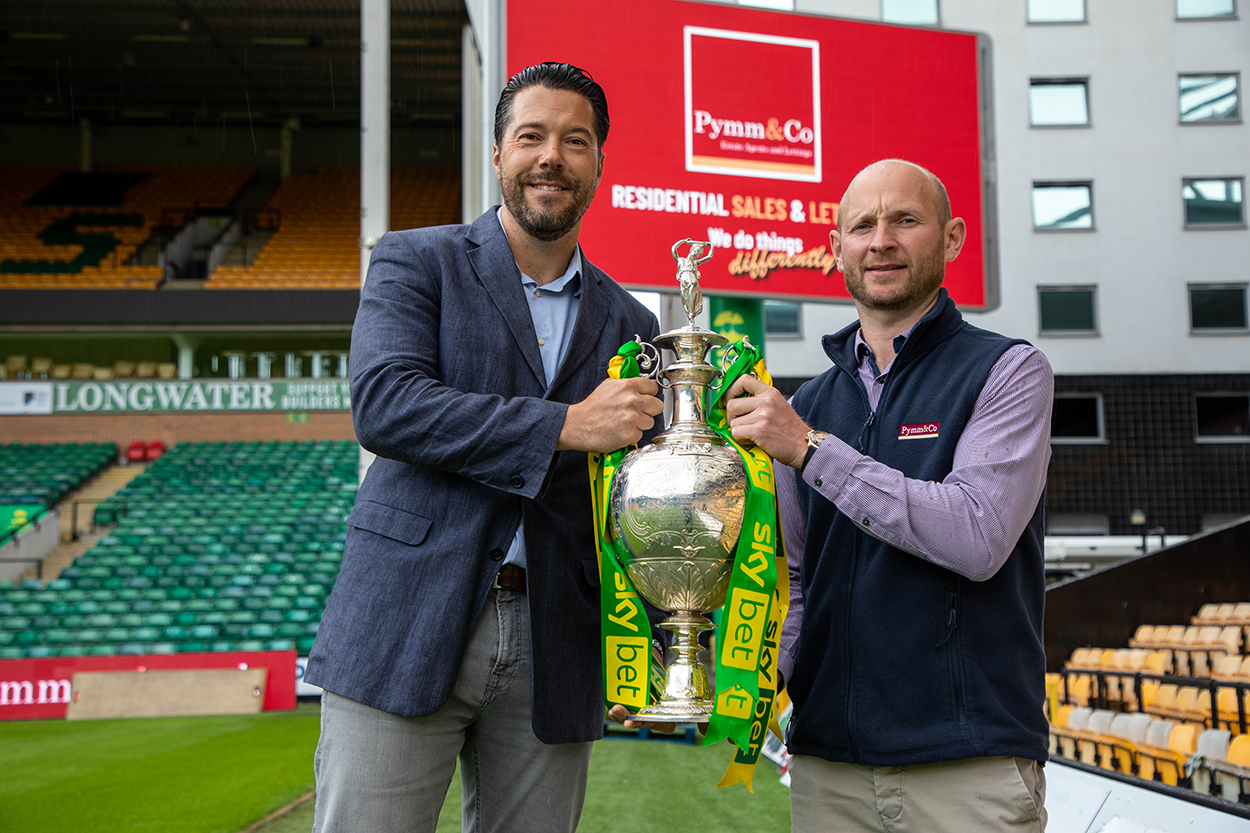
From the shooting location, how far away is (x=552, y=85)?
1613 millimetres

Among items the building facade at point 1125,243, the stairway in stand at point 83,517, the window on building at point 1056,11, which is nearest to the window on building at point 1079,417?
the building facade at point 1125,243

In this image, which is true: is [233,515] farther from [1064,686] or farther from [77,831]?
[1064,686]

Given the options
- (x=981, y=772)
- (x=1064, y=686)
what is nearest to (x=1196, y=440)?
(x=1064, y=686)

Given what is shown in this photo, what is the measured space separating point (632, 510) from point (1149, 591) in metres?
7.74

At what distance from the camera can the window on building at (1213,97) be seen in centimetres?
1745

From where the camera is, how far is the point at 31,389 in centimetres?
1535

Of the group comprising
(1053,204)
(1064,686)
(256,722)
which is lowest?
(256,722)

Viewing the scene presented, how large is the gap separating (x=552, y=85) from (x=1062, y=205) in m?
17.7

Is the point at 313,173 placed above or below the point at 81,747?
above

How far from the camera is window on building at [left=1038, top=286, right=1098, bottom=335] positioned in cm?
1702

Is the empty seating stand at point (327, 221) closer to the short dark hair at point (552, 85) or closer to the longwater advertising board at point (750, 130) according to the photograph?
the longwater advertising board at point (750, 130)

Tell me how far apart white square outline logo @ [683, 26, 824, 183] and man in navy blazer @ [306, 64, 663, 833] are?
10.7ft

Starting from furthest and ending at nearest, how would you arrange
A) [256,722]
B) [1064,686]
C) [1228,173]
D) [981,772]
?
[1228,173]
[256,722]
[1064,686]
[981,772]

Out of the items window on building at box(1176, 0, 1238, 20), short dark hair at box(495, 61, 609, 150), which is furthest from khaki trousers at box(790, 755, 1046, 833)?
window on building at box(1176, 0, 1238, 20)
